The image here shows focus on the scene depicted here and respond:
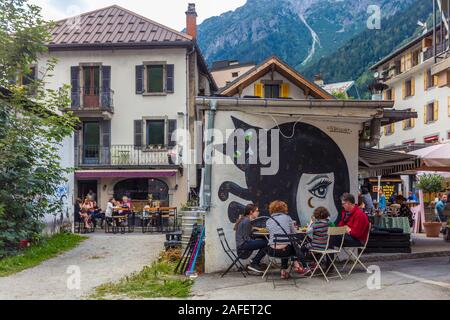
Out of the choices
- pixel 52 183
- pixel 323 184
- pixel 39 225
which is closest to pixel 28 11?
pixel 52 183

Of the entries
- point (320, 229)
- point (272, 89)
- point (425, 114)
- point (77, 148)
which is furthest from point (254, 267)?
point (425, 114)

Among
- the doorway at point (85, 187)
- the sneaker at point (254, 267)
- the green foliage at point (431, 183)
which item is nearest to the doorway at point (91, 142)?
the doorway at point (85, 187)

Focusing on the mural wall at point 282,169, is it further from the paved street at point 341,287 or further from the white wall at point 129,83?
the white wall at point 129,83

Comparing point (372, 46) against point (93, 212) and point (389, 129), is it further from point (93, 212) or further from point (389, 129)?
point (93, 212)

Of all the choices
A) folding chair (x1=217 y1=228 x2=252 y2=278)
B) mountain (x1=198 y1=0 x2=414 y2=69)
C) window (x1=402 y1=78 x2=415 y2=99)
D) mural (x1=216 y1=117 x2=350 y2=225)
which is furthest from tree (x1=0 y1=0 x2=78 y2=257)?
mountain (x1=198 y1=0 x2=414 y2=69)

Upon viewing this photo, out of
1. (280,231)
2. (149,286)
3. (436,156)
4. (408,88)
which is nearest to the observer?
(149,286)

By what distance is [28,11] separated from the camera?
1291 centimetres

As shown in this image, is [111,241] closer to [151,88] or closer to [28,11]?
[28,11]

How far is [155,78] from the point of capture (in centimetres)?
2922

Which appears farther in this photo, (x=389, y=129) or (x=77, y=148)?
(x=389, y=129)

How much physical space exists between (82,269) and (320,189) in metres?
5.02

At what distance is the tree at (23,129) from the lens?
12484 mm

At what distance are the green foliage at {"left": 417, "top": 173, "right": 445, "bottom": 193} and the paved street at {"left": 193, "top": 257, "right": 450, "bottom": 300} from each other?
18976 mm
